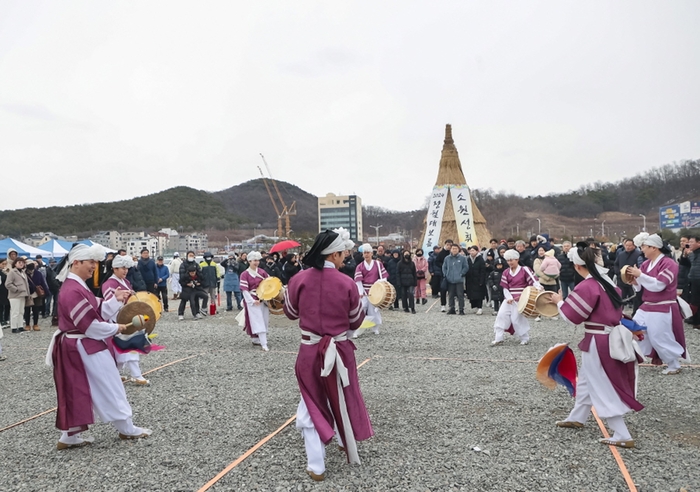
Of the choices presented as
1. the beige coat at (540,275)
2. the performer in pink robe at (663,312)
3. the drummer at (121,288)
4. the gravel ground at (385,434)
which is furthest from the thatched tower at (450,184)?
the drummer at (121,288)

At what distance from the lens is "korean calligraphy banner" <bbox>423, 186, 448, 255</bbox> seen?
28.1 metres

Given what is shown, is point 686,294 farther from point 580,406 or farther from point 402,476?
point 402,476

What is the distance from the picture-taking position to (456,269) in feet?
41.0

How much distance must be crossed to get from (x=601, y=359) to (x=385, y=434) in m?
1.87

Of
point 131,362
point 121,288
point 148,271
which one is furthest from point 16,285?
point 131,362

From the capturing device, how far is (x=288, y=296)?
4066mm

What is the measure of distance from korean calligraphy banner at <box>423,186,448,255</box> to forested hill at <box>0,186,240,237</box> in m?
58.1

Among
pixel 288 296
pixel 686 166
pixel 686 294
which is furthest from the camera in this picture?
pixel 686 166

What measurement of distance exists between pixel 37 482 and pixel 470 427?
340 centimetres

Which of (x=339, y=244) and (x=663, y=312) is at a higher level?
(x=339, y=244)

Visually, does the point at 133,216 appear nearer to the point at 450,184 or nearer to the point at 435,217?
the point at 450,184

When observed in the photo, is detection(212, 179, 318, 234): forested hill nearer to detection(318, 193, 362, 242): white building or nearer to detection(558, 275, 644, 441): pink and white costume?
detection(318, 193, 362, 242): white building

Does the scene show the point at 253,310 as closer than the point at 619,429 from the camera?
No

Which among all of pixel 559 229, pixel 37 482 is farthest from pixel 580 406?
pixel 559 229
